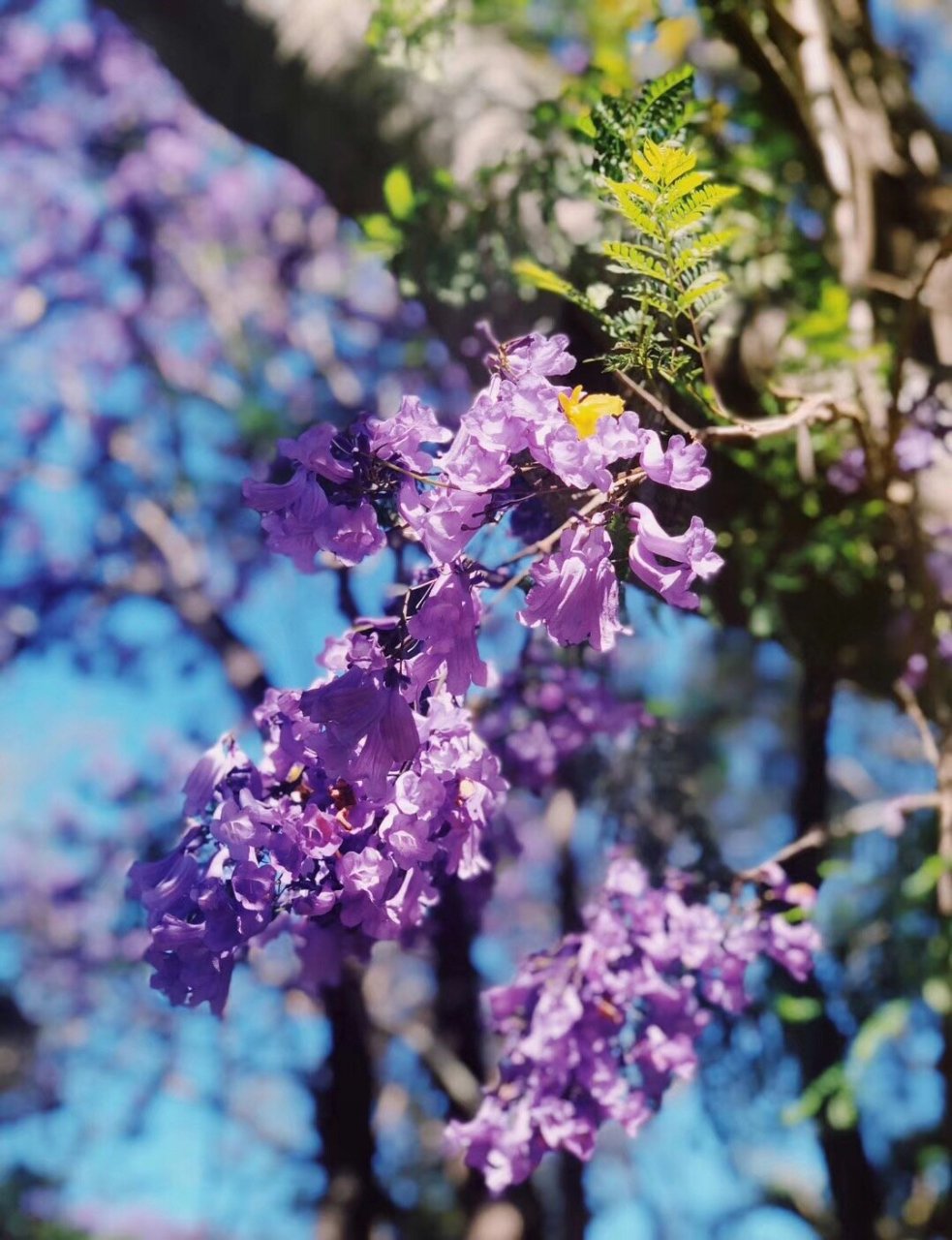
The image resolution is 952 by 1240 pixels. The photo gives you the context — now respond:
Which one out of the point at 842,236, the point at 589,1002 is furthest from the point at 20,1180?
the point at 842,236

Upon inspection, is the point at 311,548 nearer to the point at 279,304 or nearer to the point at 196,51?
the point at 196,51

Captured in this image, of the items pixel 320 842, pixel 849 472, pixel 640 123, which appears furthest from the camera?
pixel 849 472

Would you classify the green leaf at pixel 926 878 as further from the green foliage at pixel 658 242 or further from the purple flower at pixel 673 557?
the purple flower at pixel 673 557

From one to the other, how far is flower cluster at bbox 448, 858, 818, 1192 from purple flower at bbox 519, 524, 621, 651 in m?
0.83

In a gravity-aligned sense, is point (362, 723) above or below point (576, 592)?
below

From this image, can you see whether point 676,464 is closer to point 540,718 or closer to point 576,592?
point 576,592

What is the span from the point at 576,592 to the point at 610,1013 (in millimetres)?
884

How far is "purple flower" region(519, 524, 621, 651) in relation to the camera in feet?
2.96

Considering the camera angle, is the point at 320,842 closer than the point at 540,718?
Yes

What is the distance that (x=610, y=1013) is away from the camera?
1.56 meters

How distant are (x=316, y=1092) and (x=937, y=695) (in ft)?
9.31

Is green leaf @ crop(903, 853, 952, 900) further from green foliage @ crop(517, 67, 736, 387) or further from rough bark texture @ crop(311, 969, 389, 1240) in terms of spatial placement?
rough bark texture @ crop(311, 969, 389, 1240)

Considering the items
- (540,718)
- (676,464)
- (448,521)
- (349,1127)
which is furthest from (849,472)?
(349,1127)

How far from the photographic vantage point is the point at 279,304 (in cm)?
486
